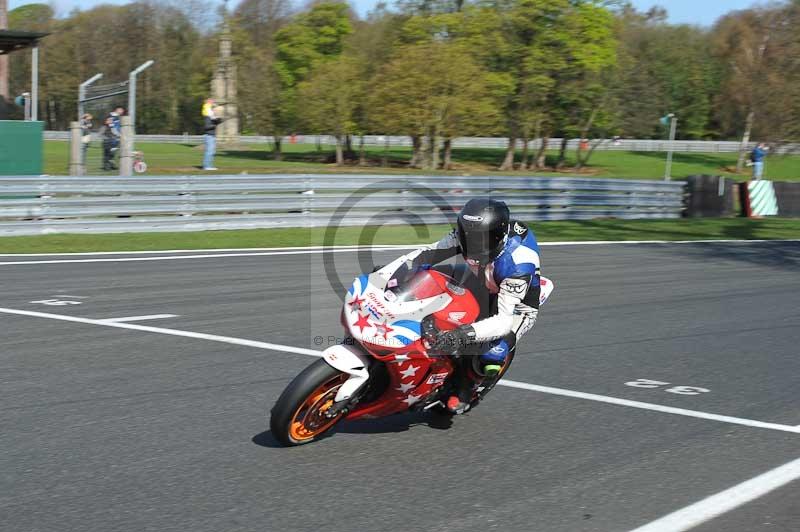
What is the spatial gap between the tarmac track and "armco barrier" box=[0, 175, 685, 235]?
5.74 metres

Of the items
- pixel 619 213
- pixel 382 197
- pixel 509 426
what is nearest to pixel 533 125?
pixel 619 213

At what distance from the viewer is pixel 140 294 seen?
11.2 metres

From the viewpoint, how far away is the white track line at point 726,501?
457 cm

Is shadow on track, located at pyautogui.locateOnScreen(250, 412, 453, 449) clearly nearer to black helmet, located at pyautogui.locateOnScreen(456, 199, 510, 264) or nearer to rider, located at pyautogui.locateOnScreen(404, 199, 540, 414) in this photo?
rider, located at pyautogui.locateOnScreen(404, 199, 540, 414)

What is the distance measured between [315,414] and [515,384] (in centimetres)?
250

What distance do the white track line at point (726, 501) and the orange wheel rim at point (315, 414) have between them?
6.11ft

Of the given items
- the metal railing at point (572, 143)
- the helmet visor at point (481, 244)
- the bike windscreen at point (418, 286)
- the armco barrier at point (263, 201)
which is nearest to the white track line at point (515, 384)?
the helmet visor at point (481, 244)

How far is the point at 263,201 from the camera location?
19.4 metres

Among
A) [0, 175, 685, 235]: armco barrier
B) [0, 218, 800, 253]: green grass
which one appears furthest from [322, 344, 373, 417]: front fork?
[0, 175, 685, 235]: armco barrier

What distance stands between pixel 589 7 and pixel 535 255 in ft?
179

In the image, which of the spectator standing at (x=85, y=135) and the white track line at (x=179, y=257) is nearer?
the white track line at (x=179, y=257)

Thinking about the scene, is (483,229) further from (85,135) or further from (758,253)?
(85,135)

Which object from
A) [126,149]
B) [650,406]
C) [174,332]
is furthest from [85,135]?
[650,406]

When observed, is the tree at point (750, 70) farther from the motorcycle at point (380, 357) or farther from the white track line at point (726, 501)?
the motorcycle at point (380, 357)
